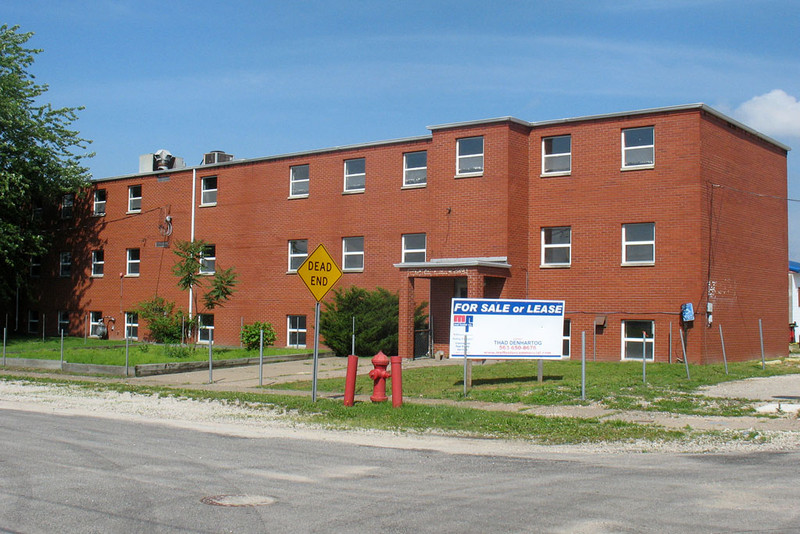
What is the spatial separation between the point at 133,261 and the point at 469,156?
17971 mm

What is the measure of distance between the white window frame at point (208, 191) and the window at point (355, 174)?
6.91 meters

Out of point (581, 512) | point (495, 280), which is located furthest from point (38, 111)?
point (581, 512)

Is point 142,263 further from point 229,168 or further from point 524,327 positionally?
point 524,327

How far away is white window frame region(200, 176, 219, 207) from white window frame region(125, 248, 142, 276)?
4.53m

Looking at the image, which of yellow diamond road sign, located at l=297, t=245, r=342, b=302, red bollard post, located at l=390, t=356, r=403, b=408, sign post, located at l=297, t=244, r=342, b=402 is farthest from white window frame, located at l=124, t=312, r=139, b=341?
red bollard post, located at l=390, t=356, r=403, b=408

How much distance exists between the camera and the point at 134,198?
38656 mm

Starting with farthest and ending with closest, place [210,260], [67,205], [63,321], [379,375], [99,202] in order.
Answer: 1. [67,205]
2. [63,321]
3. [99,202]
4. [210,260]
5. [379,375]

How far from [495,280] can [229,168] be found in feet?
44.5

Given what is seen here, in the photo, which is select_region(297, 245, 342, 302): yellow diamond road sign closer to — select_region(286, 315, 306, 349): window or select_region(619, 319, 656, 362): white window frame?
select_region(619, 319, 656, 362): white window frame

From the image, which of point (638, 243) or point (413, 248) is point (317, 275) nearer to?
point (638, 243)

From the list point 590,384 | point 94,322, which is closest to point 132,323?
point 94,322

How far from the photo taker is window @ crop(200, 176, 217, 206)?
118ft

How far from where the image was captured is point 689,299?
25.0 m

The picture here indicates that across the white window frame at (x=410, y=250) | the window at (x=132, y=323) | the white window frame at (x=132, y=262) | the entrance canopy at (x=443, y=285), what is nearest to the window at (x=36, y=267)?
the white window frame at (x=132, y=262)
